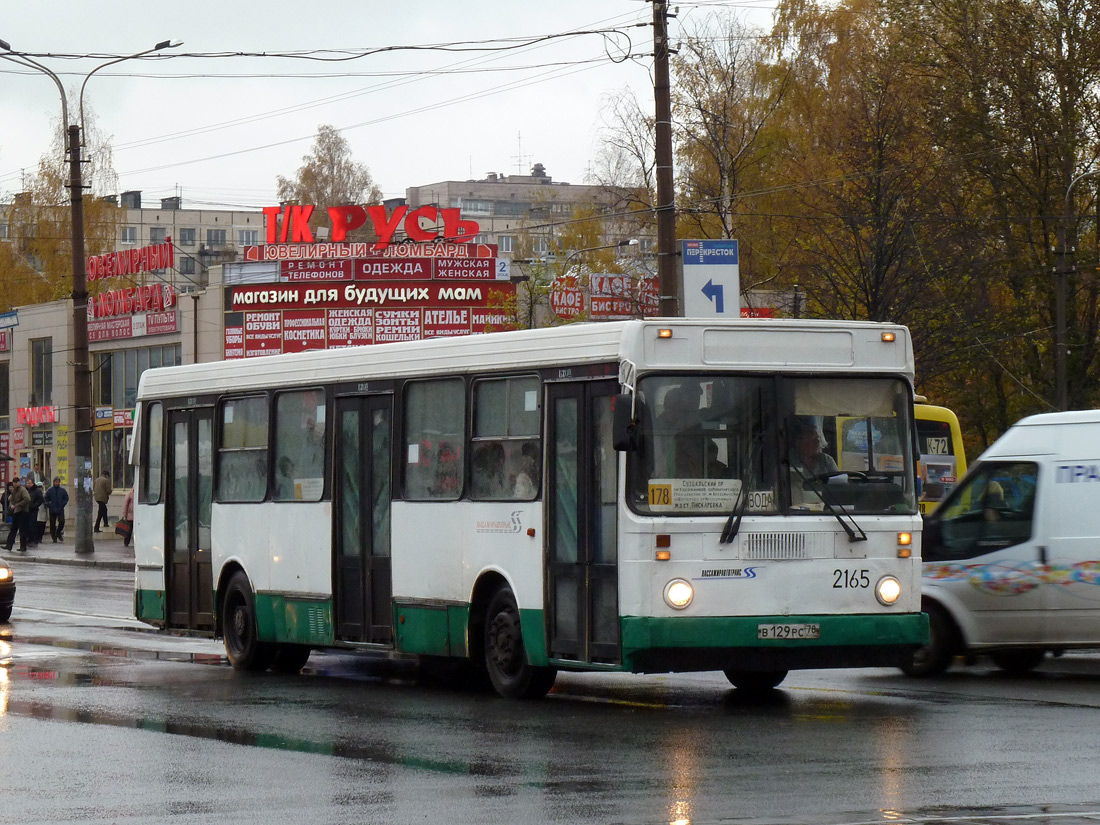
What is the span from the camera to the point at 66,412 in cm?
6131

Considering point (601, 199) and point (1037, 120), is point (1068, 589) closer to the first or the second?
point (1037, 120)

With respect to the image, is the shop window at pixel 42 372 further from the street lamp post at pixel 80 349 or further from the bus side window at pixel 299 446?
the bus side window at pixel 299 446

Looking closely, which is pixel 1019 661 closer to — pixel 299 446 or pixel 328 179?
pixel 299 446

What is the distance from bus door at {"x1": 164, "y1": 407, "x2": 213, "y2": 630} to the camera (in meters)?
16.8

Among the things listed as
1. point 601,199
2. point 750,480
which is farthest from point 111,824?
point 601,199

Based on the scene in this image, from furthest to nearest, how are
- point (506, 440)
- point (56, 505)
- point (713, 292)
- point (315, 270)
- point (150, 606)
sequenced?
point (315, 270), point (56, 505), point (713, 292), point (150, 606), point (506, 440)

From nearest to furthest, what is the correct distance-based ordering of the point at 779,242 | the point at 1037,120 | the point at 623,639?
the point at 623,639
the point at 1037,120
the point at 779,242

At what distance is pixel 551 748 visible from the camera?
10430 mm

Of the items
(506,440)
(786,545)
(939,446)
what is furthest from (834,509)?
(939,446)

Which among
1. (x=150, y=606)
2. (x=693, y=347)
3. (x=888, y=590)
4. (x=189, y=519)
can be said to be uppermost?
(x=693, y=347)

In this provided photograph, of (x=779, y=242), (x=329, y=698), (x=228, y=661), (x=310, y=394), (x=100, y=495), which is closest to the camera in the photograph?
(x=329, y=698)

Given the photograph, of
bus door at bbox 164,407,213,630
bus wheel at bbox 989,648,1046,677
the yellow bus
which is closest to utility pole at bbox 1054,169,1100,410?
the yellow bus

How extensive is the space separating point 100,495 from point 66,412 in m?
12.7

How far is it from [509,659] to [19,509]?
105 feet
